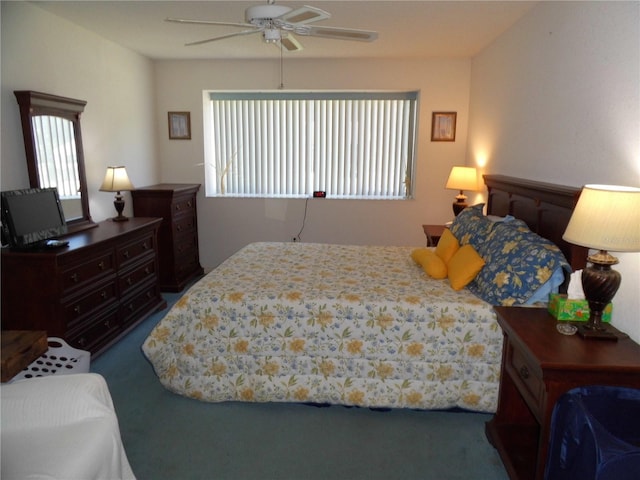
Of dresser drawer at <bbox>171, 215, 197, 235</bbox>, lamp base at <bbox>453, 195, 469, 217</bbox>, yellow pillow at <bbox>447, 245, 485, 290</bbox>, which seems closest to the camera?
yellow pillow at <bbox>447, 245, 485, 290</bbox>

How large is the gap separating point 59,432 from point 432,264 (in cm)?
226

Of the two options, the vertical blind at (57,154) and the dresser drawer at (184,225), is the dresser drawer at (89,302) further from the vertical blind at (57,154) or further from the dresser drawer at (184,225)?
the dresser drawer at (184,225)

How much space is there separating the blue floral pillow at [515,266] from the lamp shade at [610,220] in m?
0.48

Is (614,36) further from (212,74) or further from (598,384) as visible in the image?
(212,74)

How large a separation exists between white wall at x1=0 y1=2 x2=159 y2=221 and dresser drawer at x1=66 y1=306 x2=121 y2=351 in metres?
1.06

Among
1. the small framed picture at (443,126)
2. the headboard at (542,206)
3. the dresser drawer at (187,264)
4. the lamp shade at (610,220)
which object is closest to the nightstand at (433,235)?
the headboard at (542,206)

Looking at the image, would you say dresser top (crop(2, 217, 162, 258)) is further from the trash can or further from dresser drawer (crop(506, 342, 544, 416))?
the trash can

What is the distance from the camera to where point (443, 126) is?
191 inches

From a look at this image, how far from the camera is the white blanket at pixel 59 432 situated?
1278mm

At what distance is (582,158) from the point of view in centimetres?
240

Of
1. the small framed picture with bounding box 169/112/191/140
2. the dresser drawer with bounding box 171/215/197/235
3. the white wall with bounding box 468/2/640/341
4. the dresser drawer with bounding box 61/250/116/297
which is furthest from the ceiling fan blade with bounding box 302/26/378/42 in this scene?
the small framed picture with bounding box 169/112/191/140

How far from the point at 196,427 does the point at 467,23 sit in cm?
352

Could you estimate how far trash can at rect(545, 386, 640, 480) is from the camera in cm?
131

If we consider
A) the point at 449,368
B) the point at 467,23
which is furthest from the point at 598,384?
the point at 467,23
